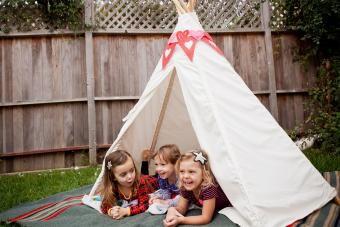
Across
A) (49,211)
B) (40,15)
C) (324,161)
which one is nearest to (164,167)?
(49,211)

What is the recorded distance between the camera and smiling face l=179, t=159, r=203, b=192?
8.51 feet

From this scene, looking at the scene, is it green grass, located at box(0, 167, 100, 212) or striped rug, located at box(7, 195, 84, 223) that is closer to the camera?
striped rug, located at box(7, 195, 84, 223)

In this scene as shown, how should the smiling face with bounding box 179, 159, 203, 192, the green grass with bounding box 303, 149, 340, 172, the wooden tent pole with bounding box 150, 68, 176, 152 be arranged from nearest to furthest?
the smiling face with bounding box 179, 159, 203, 192 < the wooden tent pole with bounding box 150, 68, 176, 152 < the green grass with bounding box 303, 149, 340, 172

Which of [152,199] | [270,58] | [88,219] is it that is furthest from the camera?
[270,58]

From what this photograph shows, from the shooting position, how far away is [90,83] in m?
5.74

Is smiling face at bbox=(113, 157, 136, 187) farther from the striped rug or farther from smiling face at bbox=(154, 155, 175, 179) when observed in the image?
the striped rug

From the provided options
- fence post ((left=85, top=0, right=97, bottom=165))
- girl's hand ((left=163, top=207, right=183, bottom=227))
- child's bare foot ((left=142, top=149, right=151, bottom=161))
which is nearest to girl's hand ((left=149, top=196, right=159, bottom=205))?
girl's hand ((left=163, top=207, right=183, bottom=227))

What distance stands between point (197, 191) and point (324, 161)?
8.33 ft

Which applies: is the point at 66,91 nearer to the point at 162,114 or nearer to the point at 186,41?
the point at 162,114

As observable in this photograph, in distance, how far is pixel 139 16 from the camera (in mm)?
6035

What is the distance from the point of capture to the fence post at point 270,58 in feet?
20.4

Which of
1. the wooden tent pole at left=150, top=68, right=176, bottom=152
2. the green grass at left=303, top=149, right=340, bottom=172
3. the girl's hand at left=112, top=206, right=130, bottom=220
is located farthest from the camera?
the green grass at left=303, top=149, right=340, bottom=172

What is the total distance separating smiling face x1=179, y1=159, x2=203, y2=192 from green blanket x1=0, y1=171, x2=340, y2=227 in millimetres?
256

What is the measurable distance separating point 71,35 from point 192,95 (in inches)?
141
